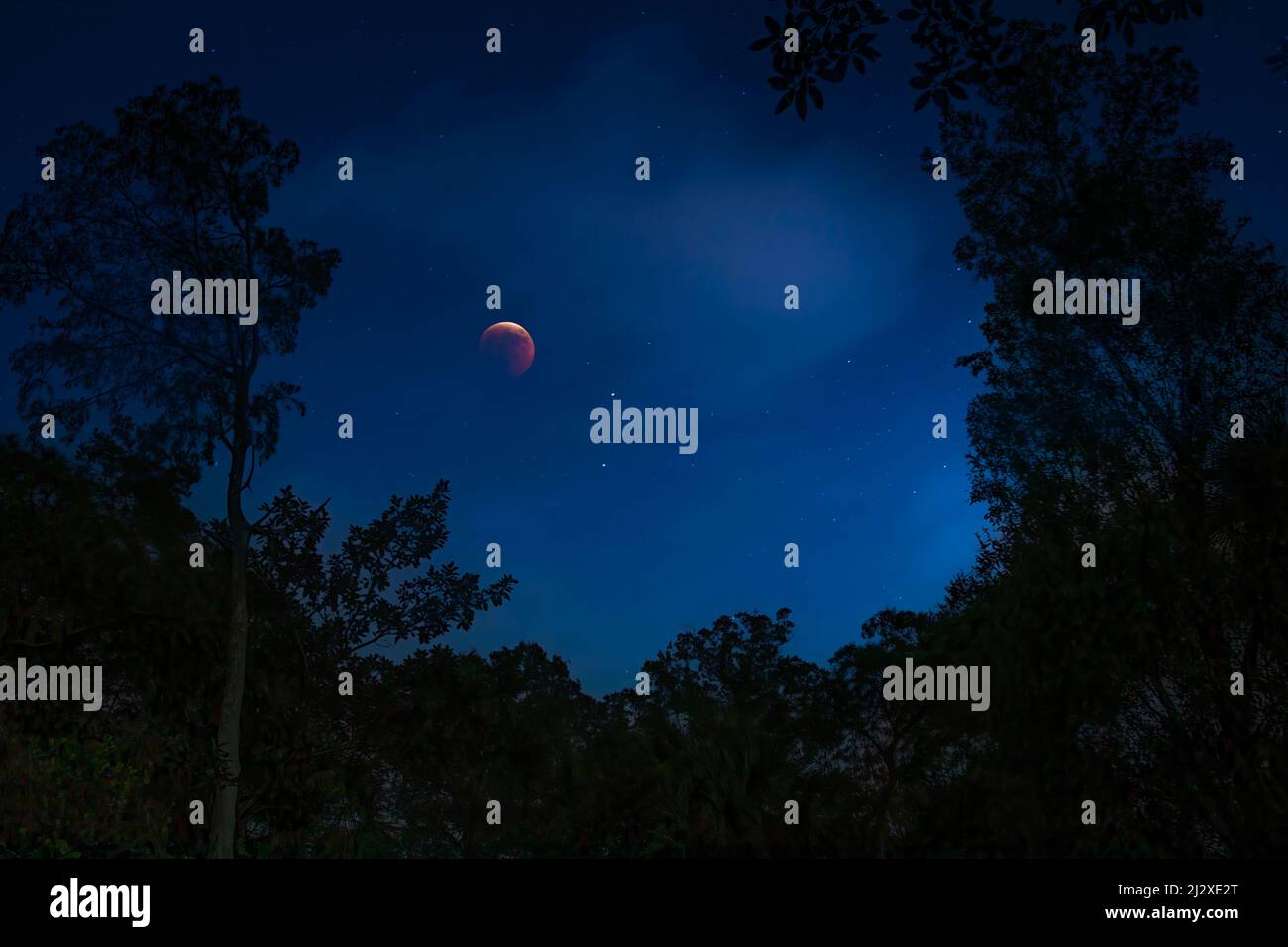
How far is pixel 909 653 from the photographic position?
2069 centimetres

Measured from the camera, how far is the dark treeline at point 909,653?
1148cm

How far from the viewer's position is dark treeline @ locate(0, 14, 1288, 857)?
1148 centimetres

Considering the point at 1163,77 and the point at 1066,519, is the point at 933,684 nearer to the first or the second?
the point at 1066,519

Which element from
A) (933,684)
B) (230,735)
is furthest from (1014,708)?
(230,735)

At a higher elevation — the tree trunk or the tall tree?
the tall tree
